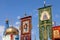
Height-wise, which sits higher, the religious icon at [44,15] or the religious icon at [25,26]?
the religious icon at [44,15]

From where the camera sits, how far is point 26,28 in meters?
50.2

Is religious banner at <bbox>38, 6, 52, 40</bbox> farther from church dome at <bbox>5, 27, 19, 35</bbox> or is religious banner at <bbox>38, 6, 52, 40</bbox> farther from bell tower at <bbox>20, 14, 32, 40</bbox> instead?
church dome at <bbox>5, 27, 19, 35</bbox>

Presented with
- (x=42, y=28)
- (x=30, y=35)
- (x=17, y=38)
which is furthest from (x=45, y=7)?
(x=17, y=38)

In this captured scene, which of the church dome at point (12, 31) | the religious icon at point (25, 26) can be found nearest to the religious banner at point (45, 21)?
the religious icon at point (25, 26)

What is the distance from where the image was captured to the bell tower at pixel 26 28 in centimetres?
4969

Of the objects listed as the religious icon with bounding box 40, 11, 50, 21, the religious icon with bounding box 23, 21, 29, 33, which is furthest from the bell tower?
the religious icon with bounding box 40, 11, 50, 21

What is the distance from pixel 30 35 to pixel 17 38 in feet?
33.7

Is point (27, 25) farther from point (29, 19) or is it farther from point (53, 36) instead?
point (53, 36)

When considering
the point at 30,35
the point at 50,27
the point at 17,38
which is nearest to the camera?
the point at 50,27

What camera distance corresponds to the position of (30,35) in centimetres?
4962

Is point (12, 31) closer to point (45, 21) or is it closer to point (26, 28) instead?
point (26, 28)

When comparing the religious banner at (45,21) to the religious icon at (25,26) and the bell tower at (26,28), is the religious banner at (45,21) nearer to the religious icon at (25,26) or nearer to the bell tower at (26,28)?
the bell tower at (26,28)

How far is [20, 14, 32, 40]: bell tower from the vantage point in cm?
4969

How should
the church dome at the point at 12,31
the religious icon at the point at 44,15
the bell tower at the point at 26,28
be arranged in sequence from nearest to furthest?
the religious icon at the point at 44,15 < the bell tower at the point at 26,28 < the church dome at the point at 12,31
